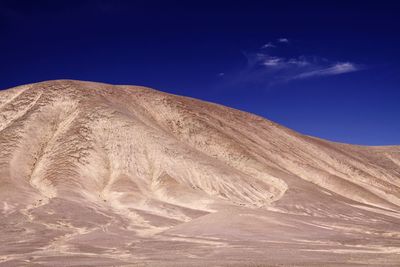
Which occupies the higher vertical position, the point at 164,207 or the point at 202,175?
the point at 202,175

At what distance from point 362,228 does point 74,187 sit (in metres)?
26.1

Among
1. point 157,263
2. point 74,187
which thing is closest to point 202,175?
point 74,187

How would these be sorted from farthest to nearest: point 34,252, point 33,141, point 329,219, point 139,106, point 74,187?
point 139,106 < point 33,141 < point 74,187 < point 329,219 < point 34,252

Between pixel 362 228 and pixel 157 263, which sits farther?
pixel 362 228

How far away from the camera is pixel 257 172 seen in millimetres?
60250

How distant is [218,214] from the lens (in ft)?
126

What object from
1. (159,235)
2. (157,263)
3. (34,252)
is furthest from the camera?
(159,235)

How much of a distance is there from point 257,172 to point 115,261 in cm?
4062

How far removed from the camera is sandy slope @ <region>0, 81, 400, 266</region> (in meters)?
25.7

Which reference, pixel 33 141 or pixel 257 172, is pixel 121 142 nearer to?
pixel 33 141

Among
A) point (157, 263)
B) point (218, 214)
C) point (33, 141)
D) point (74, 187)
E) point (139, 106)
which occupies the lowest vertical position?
point (157, 263)

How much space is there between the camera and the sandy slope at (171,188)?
84.3 ft

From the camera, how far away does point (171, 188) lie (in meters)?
51.9

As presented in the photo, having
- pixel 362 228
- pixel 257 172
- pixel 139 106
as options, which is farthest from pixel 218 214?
pixel 139 106
